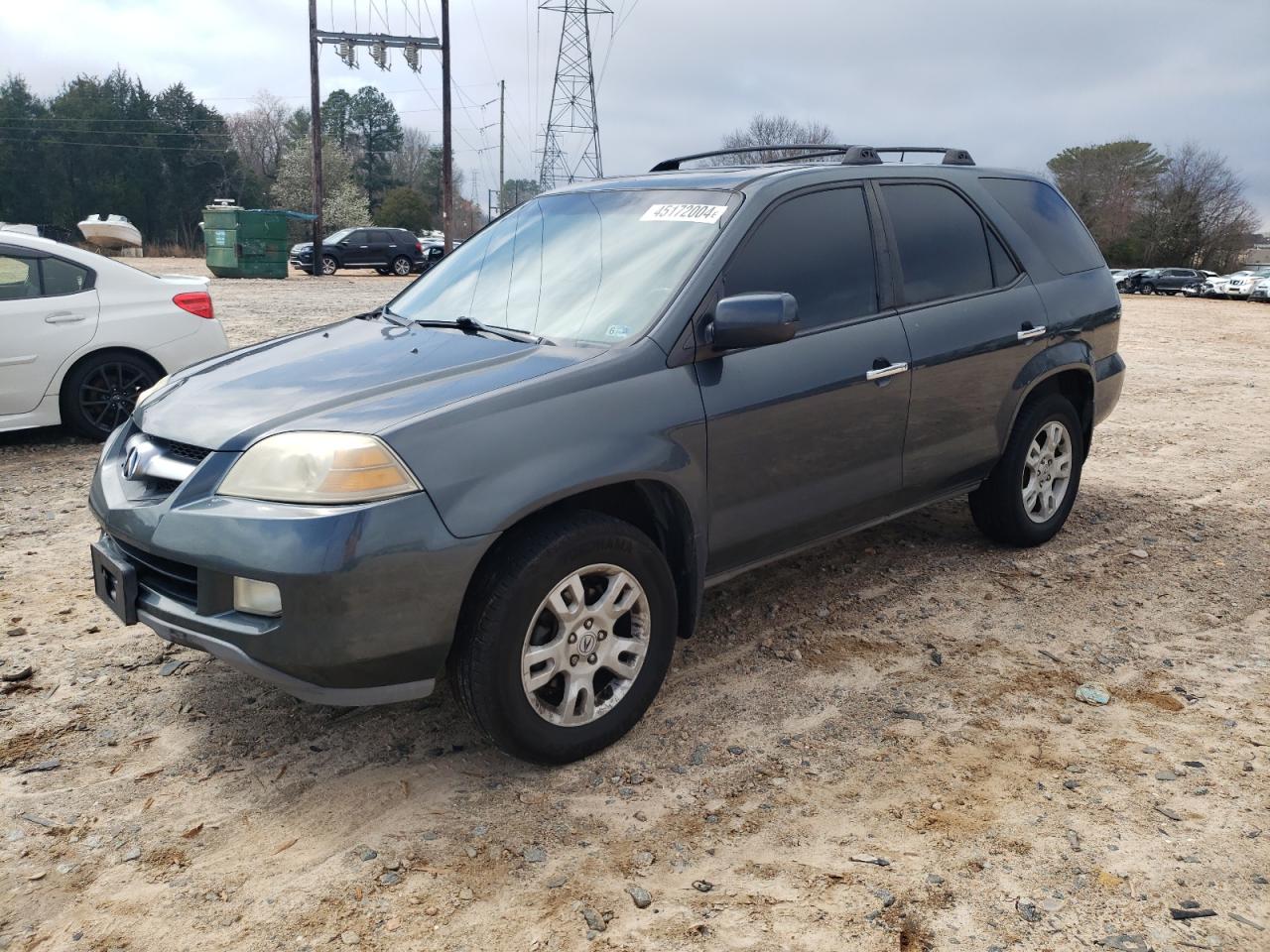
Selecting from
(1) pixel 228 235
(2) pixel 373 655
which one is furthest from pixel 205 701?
(1) pixel 228 235

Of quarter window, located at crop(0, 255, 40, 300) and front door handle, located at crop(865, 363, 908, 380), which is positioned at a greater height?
quarter window, located at crop(0, 255, 40, 300)

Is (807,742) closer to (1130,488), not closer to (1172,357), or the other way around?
(1130,488)


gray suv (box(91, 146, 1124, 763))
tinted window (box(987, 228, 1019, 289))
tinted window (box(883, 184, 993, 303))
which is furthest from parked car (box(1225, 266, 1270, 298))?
gray suv (box(91, 146, 1124, 763))

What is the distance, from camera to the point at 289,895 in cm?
267

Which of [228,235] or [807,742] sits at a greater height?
[228,235]

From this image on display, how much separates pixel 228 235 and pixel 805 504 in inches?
1140

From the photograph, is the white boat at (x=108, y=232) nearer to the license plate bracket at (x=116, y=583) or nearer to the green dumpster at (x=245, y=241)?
the green dumpster at (x=245, y=241)

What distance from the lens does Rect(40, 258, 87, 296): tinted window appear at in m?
7.23

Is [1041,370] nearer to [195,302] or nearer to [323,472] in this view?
[323,472]

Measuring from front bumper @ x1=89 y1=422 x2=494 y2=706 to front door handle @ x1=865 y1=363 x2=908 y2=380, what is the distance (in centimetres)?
184

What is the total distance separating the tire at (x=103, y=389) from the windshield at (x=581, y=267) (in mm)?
3889

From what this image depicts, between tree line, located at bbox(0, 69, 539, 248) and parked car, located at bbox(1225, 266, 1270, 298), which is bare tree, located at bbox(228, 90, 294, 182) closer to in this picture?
tree line, located at bbox(0, 69, 539, 248)

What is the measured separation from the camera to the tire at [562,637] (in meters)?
2.96

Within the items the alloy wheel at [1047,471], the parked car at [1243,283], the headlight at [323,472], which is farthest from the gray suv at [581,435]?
the parked car at [1243,283]
